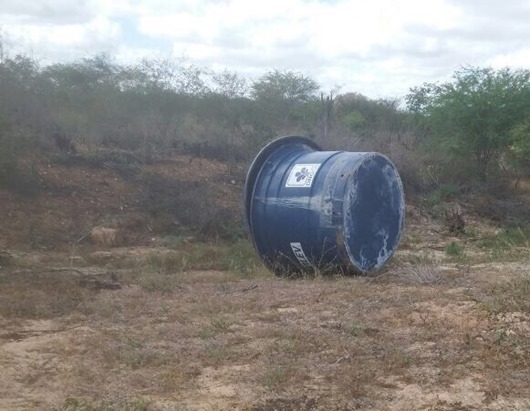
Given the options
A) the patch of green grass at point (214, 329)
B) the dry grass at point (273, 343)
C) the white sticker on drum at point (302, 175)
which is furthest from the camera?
the white sticker on drum at point (302, 175)

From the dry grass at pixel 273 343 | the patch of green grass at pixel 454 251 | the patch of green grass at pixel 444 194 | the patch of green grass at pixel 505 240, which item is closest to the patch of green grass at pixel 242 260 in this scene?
the dry grass at pixel 273 343

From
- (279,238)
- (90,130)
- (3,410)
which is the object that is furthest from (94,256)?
(90,130)

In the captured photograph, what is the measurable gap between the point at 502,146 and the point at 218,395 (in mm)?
14088

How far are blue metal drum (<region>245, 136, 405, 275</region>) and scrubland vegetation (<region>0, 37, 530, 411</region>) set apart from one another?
13.2 inches

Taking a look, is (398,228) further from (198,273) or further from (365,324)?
(365,324)

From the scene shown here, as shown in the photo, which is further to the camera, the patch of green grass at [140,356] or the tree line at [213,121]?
the tree line at [213,121]

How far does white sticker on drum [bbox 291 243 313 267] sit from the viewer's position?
8148 millimetres

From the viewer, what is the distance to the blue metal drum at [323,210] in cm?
798

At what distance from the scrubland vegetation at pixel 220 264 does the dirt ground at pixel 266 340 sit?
2 cm

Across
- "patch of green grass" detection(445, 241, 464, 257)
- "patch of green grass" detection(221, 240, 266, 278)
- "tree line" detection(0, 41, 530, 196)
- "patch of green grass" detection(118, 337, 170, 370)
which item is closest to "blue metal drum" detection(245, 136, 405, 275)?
"patch of green grass" detection(221, 240, 266, 278)

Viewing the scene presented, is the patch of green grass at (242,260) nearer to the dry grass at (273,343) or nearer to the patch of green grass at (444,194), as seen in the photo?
the dry grass at (273,343)

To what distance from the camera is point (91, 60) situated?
64.0ft

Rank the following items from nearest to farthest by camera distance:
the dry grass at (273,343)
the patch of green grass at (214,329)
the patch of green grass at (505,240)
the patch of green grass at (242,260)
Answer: the dry grass at (273,343)
the patch of green grass at (214,329)
the patch of green grass at (242,260)
the patch of green grass at (505,240)

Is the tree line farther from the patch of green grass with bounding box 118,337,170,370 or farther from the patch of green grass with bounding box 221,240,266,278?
the patch of green grass with bounding box 118,337,170,370
